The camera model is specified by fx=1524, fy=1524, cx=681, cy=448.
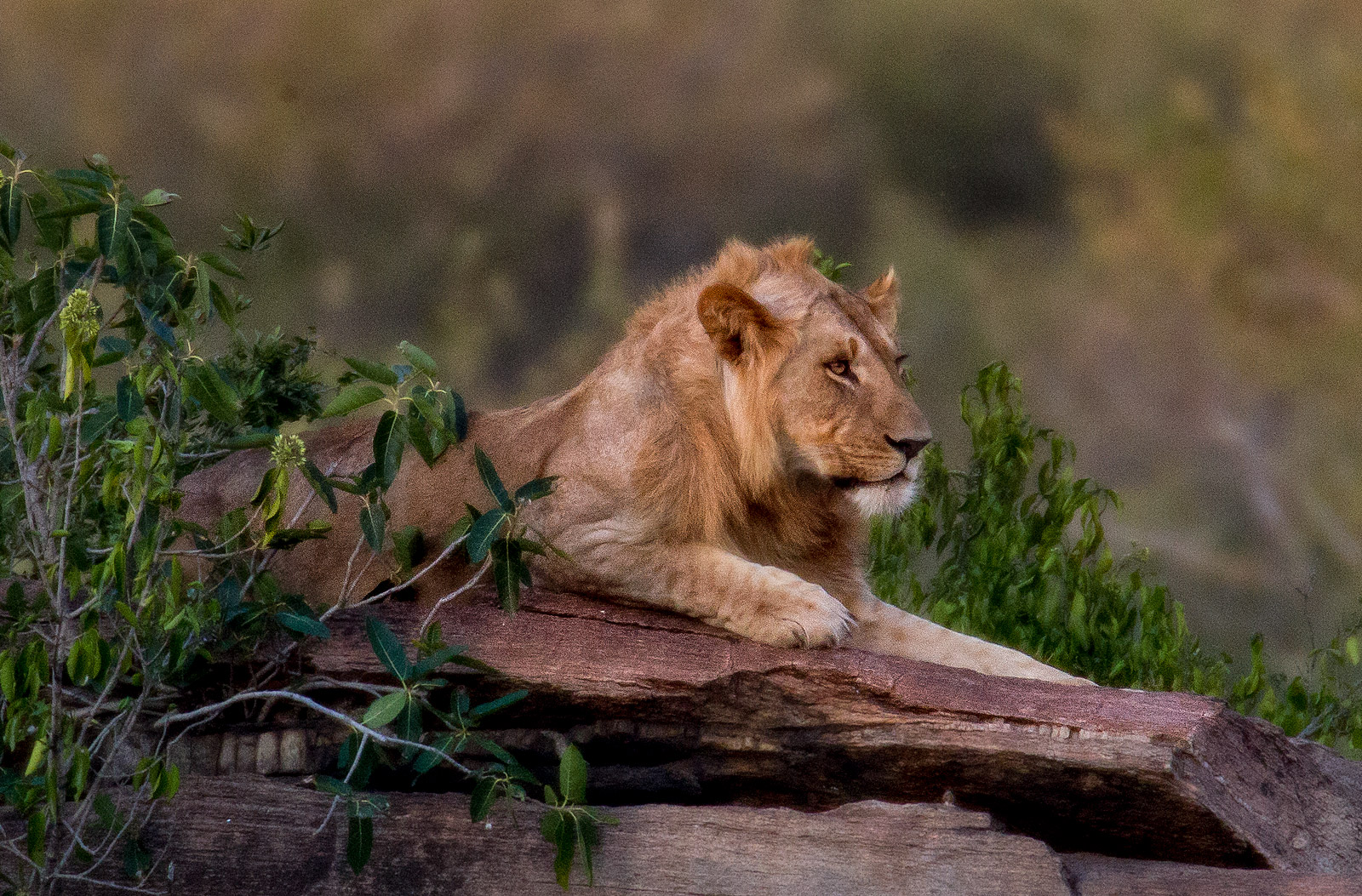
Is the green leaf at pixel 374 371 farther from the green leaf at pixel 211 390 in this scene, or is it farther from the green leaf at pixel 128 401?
the green leaf at pixel 128 401

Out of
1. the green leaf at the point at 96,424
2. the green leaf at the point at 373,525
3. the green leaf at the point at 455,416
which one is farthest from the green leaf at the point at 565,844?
the green leaf at the point at 96,424

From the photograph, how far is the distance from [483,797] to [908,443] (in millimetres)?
1345

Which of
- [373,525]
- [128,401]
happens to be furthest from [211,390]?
[373,525]

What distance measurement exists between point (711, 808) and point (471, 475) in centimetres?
119

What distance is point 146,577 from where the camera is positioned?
3012 mm

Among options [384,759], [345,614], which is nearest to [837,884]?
[384,759]

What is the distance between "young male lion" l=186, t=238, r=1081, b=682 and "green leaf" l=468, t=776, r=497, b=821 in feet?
2.44

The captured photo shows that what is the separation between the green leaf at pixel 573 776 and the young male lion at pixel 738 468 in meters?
0.64

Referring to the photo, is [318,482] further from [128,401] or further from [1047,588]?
[1047,588]

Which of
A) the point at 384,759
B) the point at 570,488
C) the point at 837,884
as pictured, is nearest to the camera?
the point at 837,884

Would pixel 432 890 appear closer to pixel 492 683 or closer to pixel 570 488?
pixel 492 683

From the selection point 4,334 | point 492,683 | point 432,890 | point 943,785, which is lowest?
point 432,890

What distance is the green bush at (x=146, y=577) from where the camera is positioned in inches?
120

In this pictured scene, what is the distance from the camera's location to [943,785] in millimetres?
3525
